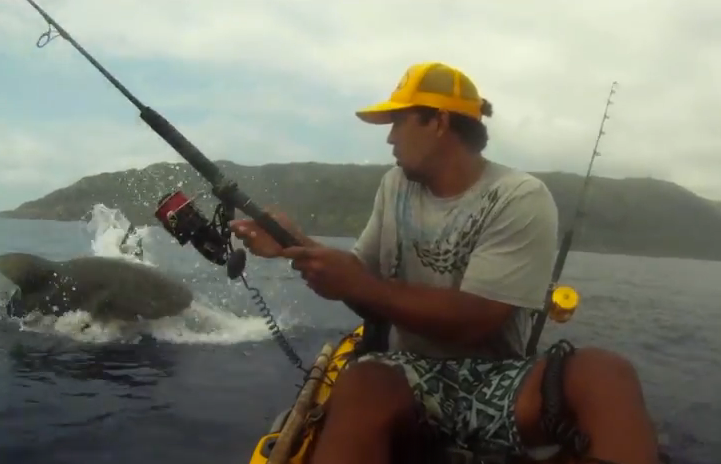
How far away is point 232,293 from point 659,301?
21588 millimetres

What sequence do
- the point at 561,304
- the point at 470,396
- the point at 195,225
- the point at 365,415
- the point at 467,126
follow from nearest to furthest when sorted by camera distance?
the point at 365,415
the point at 470,396
the point at 467,126
the point at 195,225
the point at 561,304

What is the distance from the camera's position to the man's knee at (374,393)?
3.38m

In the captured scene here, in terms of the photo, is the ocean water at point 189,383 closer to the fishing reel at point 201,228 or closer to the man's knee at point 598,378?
the fishing reel at point 201,228

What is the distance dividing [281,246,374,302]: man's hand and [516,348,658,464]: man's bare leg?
89cm

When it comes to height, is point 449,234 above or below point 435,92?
below

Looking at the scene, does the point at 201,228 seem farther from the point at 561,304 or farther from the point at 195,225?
the point at 561,304

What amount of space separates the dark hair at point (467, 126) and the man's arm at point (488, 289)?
0.41 m

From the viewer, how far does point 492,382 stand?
3.61 meters

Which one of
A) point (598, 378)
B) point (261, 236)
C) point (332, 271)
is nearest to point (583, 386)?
point (598, 378)

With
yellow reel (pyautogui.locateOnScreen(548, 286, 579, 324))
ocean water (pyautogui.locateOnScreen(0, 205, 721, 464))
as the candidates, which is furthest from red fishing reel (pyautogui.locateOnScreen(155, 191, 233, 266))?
ocean water (pyautogui.locateOnScreen(0, 205, 721, 464))

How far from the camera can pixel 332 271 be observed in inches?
140

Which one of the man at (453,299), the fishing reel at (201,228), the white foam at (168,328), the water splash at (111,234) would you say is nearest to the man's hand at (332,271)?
the man at (453,299)

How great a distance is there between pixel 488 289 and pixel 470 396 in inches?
21.0

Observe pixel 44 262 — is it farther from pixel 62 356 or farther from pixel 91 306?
pixel 62 356
